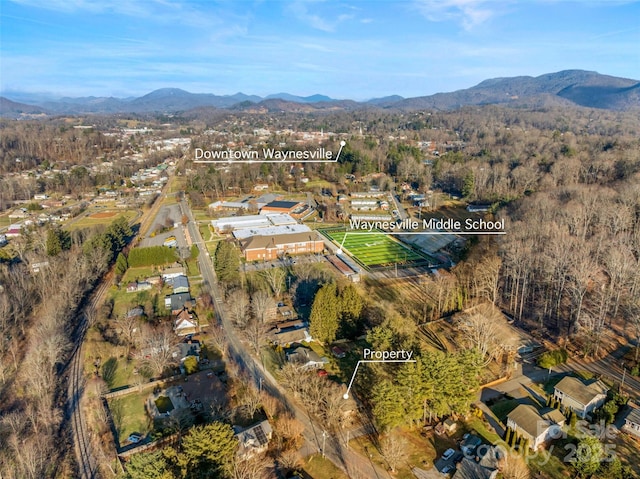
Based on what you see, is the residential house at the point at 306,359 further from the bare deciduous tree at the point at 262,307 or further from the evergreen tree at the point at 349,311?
the bare deciduous tree at the point at 262,307

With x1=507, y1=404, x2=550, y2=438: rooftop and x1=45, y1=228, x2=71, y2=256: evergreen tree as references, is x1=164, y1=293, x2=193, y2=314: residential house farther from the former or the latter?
x1=507, y1=404, x2=550, y2=438: rooftop

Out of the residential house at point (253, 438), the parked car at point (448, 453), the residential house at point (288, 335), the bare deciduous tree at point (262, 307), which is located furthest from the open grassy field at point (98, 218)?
the parked car at point (448, 453)

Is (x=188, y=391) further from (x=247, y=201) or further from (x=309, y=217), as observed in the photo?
(x=247, y=201)

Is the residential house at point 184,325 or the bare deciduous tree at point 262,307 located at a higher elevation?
the bare deciduous tree at point 262,307

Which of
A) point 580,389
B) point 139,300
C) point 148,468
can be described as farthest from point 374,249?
point 148,468

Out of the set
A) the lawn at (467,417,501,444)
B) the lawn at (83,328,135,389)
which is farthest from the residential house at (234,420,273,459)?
the lawn at (467,417,501,444)

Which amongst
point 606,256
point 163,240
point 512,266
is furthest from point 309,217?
point 606,256

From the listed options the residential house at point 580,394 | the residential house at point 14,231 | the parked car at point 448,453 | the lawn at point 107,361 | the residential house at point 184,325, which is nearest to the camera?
the parked car at point 448,453
